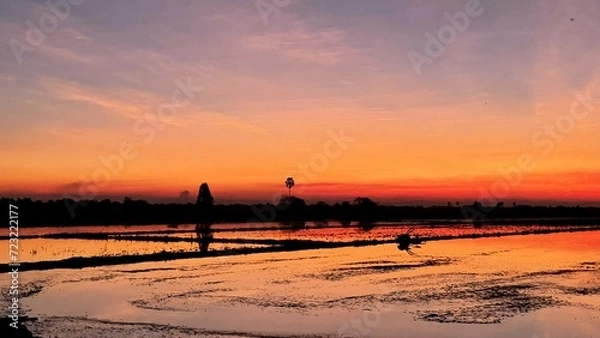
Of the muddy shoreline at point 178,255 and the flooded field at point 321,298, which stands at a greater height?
the muddy shoreline at point 178,255

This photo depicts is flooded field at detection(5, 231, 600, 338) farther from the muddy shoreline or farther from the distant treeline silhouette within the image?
the distant treeline silhouette

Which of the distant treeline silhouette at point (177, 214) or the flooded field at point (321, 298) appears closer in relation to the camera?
the flooded field at point (321, 298)

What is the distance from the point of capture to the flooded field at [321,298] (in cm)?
1700

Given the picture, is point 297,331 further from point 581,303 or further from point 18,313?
point 581,303

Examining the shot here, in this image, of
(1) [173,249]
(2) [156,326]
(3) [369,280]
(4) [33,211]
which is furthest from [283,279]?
(4) [33,211]

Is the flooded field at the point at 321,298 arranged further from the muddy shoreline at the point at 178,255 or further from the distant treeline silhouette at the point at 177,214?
the distant treeline silhouette at the point at 177,214

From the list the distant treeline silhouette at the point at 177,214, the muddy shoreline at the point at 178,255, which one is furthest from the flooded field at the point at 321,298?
the distant treeline silhouette at the point at 177,214

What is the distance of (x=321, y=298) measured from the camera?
2189 centimetres

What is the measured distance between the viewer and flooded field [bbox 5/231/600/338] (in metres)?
17.0

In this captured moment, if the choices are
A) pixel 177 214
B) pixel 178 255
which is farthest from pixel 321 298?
pixel 177 214

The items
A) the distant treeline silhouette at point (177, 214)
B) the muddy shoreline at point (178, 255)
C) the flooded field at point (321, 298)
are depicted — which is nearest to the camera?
the flooded field at point (321, 298)

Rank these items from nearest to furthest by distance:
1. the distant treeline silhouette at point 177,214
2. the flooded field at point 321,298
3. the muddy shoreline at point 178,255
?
the flooded field at point 321,298
the muddy shoreline at point 178,255
the distant treeline silhouette at point 177,214

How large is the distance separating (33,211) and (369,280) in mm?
77424

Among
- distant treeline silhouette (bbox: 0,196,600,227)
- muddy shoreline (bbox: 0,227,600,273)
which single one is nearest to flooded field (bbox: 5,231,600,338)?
muddy shoreline (bbox: 0,227,600,273)
